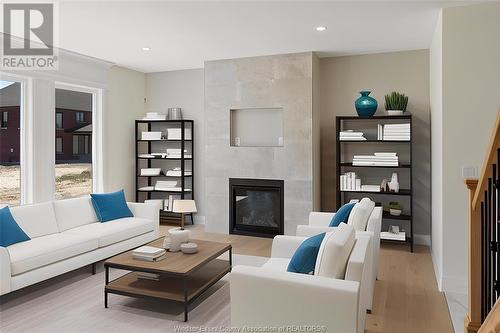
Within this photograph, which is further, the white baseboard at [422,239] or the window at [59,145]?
the window at [59,145]

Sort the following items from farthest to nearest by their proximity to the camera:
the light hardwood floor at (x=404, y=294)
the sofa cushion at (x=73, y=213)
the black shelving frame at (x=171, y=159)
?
1. the black shelving frame at (x=171, y=159)
2. the sofa cushion at (x=73, y=213)
3. the light hardwood floor at (x=404, y=294)

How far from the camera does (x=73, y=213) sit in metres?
4.63

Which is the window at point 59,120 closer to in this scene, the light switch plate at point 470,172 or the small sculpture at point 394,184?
the small sculpture at point 394,184

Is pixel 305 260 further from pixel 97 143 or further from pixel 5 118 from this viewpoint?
pixel 97 143

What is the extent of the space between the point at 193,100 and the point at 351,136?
9.63 ft

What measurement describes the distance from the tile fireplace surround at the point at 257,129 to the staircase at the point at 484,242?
323cm

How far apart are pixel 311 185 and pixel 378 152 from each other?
1.10 meters

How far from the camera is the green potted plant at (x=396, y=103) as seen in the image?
5227 mm

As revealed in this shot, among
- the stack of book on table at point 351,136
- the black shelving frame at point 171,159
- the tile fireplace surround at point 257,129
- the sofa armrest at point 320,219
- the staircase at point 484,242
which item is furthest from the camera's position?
the black shelving frame at point 171,159

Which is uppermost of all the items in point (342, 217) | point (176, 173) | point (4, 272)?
point (176, 173)

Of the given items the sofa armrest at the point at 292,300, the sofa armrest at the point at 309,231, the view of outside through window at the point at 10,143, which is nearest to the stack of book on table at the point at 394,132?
the sofa armrest at the point at 309,231

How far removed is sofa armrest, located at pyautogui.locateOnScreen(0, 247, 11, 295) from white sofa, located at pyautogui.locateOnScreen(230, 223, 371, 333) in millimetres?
2087

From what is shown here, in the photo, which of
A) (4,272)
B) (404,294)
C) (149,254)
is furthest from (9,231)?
(404,294)

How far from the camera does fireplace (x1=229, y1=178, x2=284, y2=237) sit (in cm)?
585
